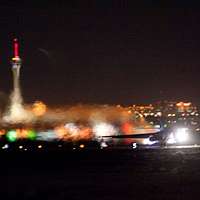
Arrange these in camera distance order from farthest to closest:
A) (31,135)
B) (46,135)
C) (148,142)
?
1. (46,135)
2. (148,142)
3. (31,135)

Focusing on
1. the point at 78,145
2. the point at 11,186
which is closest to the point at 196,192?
the point at 11,186

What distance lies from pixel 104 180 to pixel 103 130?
62.2 m

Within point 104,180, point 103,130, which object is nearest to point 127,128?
point 103,130

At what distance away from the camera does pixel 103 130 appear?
96000 millimetres

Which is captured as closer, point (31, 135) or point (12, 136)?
point (31, 135)

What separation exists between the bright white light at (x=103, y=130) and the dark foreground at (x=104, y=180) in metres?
41.1

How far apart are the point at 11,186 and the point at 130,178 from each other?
284 inches

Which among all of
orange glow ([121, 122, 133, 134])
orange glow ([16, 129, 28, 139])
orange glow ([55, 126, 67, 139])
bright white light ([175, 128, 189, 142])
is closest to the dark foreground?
orange glow ([55, 126, 67, 139])

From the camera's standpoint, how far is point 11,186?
32031 millimetres

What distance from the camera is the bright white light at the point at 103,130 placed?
90188 millimetres

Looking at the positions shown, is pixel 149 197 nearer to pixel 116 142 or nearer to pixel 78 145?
pixel 78 145

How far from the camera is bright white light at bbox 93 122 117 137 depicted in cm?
9019

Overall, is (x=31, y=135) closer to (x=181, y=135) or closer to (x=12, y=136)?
(x=12, y=136)

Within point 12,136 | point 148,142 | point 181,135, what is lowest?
point 148,142
